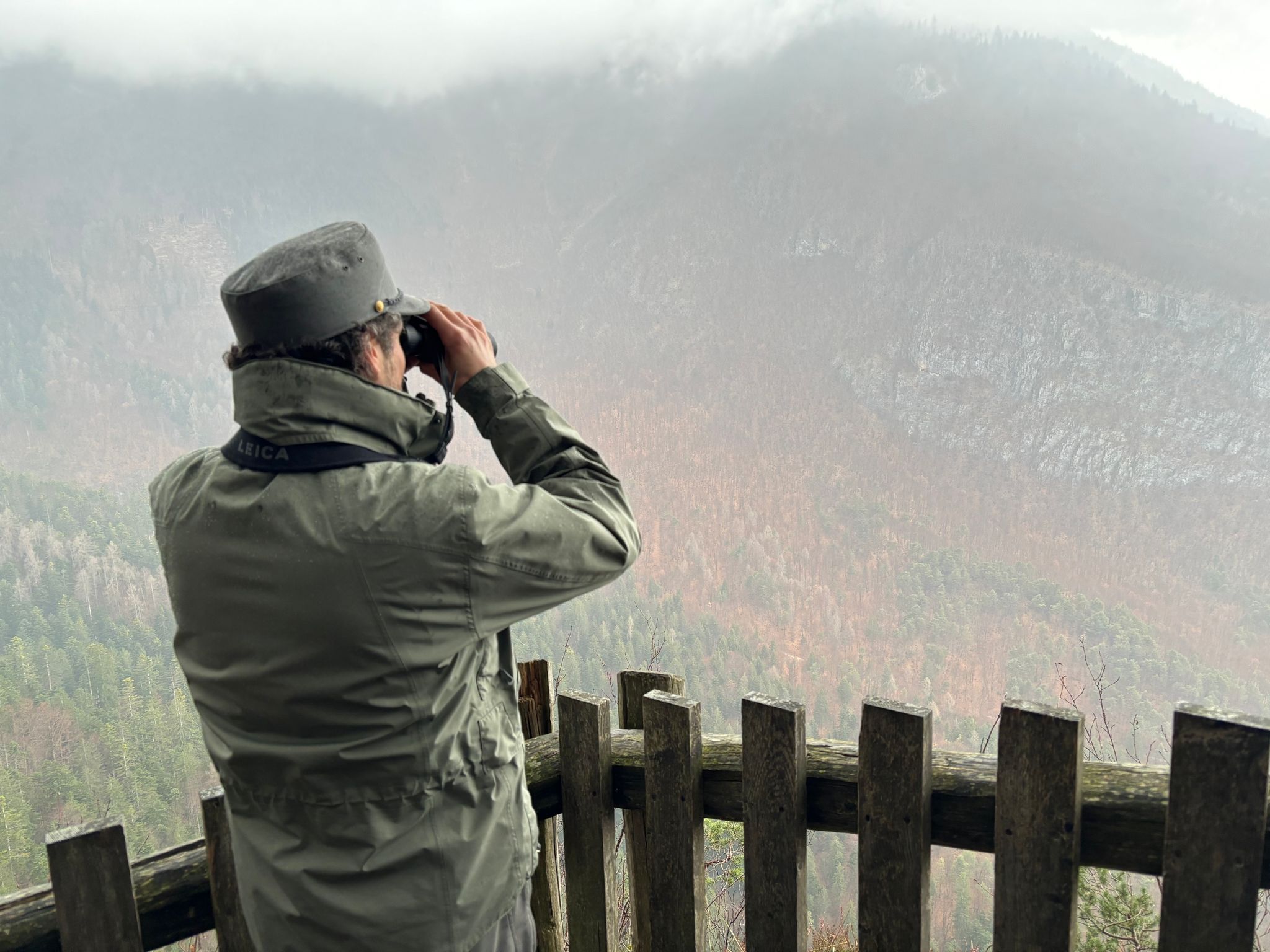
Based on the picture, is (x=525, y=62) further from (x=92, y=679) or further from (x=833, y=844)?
(x=833, y=844)

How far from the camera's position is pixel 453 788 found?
4.09 feet

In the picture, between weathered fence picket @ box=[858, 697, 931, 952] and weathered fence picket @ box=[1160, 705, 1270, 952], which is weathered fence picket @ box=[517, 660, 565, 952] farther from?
weathered fence picket @ box=[1160, 705, 1270, 952]

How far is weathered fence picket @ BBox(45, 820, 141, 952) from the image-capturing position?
1441 millimetres

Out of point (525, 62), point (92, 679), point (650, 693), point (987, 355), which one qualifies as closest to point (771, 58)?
point (525, 62)

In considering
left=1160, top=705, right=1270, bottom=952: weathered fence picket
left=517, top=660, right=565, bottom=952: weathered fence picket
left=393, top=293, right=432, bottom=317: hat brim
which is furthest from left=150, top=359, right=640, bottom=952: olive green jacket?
A: left=1160, top=705, right=1270, bottom=952: weathered fence picket

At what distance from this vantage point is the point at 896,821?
1.51 meters

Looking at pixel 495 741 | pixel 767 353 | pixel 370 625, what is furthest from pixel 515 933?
pixel 767 353

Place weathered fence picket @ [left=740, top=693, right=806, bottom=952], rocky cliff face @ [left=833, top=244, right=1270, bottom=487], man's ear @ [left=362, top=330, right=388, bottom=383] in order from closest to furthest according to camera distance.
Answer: man's ear @ [left=362, top=330, right=388, bottom=383], weathered fence picket @ [left=740, top=693, right=806, bottom=952], rocky cliff face @ [left=833, top=244, right=1270, bottom=487]

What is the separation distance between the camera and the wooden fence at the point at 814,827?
1.33 metres

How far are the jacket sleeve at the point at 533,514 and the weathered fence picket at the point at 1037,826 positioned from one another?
645 mm

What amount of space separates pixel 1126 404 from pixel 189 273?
121m

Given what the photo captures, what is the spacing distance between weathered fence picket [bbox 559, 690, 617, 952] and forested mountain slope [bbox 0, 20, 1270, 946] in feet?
113

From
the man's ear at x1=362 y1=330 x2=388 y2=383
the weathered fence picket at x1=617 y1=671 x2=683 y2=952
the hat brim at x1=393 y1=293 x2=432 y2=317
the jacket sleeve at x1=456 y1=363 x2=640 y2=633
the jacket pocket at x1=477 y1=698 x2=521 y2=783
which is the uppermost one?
the hat brim at x1=393 y1=293 x2=432 y2=317

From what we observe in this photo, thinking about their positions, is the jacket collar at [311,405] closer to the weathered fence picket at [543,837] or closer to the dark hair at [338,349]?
the dark hair at [338,349]
